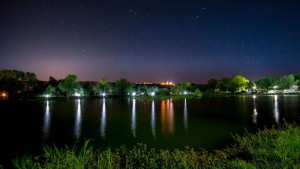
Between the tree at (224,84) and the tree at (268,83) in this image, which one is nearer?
the tree at (268,83)

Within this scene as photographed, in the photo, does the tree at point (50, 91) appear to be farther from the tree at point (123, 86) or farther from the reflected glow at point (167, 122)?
the reflected glow at point (167, 122)

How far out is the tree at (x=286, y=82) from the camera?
4723 inches

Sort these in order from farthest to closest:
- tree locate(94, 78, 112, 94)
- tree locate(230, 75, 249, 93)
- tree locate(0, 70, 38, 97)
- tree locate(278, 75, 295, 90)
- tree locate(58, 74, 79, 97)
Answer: tree locate(94, 78, 112, 94), tree locate(230, 75, 249, 93), tree locate(278, 75, 295, 90), tree locate(58, 74, 79, 97), tree locate(0, 70, 38, 97)

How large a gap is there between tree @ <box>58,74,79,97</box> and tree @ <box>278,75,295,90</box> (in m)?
104

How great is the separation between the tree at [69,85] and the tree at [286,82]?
10418 centimetres

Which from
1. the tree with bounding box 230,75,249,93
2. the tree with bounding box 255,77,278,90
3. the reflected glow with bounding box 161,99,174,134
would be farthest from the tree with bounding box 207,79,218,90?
the reflected glow with bounding box 161,99,174,134

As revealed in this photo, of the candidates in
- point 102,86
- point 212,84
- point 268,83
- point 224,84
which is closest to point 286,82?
point 268,83

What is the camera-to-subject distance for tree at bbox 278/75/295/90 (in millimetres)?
119969

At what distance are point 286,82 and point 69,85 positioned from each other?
10740cm

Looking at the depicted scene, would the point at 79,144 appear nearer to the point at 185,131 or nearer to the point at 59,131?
the point at 59,131

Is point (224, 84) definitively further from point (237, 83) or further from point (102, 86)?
point (102, 86)

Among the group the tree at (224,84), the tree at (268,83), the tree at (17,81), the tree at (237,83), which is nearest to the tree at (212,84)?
the tree at (224,84)

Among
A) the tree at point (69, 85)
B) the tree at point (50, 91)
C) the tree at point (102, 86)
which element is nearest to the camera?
the tree at point (50, 91)

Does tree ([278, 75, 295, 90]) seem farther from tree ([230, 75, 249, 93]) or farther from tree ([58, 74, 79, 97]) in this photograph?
tree ([58, 74, 79, 97])
